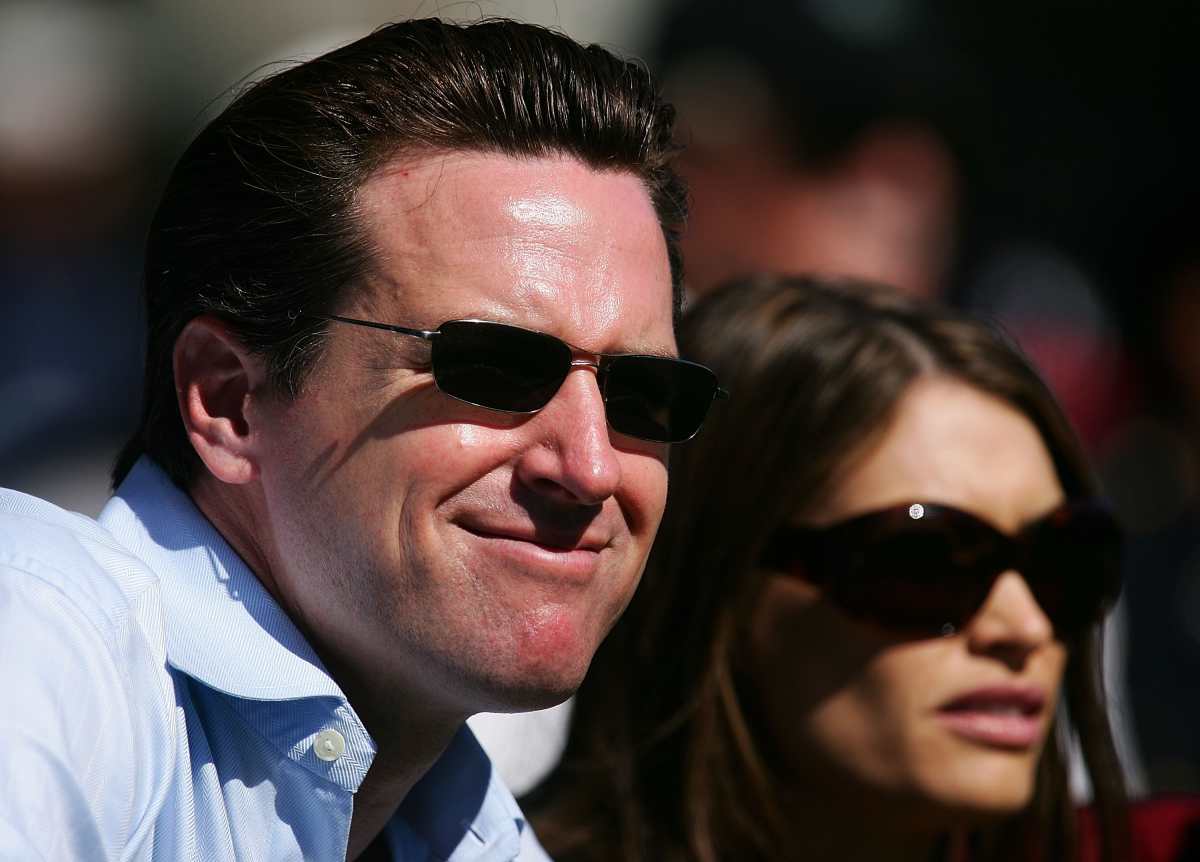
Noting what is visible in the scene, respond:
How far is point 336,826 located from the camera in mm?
1796

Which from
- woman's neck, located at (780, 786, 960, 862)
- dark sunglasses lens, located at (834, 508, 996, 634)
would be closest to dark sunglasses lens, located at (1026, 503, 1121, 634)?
dark sunglasses lens, located at (834, 508, 996, 634)

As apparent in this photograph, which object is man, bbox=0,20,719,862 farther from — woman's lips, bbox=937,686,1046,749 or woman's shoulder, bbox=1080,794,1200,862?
woman's shoulder, bbox=1080,794,1200,862

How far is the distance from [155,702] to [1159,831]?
2.34m

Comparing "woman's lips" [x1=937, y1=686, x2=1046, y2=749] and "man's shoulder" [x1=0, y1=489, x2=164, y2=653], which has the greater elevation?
"man's shoulder" [x1=0, y1=489, x2=164, y2=653]

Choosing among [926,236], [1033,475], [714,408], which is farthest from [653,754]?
[926,236]

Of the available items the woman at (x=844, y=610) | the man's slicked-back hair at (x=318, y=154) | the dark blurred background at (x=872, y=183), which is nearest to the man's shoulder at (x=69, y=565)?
the man's slicked-back hair at (x=318, y=154)

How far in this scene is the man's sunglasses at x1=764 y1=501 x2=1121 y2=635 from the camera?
2635 millimetres

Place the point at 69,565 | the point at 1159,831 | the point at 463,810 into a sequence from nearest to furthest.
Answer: the point at 69,565 < the point at 463,810 < the point at 1159,831

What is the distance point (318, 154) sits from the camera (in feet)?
6.31

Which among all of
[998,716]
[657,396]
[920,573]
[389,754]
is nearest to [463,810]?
[389,754]

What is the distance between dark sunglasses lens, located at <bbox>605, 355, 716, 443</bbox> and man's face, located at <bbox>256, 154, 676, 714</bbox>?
1.1 inches

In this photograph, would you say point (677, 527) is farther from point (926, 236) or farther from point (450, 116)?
point (926, 236)

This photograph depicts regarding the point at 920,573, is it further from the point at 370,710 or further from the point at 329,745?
the point at 329,745

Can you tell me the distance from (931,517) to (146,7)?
12.4ft
